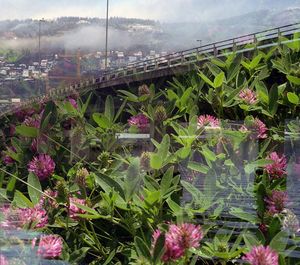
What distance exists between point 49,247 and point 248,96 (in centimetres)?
93

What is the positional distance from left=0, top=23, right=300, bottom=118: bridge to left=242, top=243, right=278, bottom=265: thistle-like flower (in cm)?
119

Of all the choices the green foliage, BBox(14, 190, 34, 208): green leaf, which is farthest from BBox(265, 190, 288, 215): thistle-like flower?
BBox(14, 190, 34, 208): green leaf

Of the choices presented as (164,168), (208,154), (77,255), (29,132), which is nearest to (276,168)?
(208,154)

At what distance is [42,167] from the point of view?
1599 millimetres

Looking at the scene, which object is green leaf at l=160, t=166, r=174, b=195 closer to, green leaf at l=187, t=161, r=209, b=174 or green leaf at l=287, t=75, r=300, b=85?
green leaf at l=187, t=161, r=209, b=174

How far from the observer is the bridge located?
2.14 metres

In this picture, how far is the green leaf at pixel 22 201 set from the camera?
1.40 metres

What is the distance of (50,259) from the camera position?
1.19 m

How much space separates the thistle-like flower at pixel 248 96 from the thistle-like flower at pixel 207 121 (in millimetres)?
174

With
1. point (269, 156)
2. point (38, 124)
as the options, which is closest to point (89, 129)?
point (38, 124)

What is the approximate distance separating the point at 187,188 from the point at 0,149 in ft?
2.75

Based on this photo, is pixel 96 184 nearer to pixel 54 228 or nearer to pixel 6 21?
pixel 54 228

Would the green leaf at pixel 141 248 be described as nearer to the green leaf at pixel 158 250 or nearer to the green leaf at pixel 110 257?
the green leaf at pixel 158 250

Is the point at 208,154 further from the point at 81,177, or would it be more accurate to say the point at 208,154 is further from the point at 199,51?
the point at 199,51
